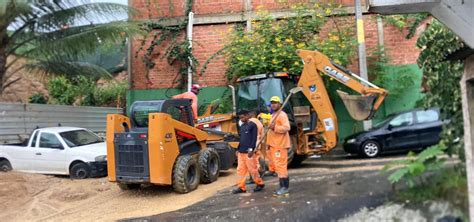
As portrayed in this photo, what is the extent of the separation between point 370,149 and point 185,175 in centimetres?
596

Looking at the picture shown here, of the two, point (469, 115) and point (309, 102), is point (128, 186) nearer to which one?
point (309, 102)

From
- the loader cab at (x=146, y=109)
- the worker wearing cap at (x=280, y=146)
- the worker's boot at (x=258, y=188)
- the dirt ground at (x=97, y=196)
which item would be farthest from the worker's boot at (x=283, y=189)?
the loader cab at (x=146, y=109)

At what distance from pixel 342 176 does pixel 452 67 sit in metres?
4.26

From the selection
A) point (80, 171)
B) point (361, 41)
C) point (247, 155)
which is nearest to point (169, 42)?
point (80, 171)

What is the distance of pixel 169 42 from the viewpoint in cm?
1769

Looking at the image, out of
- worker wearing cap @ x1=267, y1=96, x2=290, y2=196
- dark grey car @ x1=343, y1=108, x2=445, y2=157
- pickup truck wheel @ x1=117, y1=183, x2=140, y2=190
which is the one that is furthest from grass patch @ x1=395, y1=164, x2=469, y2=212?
dark grey car @ x1=343, y1=108, x2=445, y2=157

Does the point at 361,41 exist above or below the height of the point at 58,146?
above

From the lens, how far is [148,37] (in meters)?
17.8

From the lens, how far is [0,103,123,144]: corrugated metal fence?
13.7 metres

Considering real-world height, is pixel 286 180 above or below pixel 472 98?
below

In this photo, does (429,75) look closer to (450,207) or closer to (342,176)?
(450,207)

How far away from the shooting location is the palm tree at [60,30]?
574 inches

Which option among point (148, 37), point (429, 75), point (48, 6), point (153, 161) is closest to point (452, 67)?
point (429, 75)

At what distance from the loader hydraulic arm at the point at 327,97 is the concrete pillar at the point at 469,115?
5.59 m
